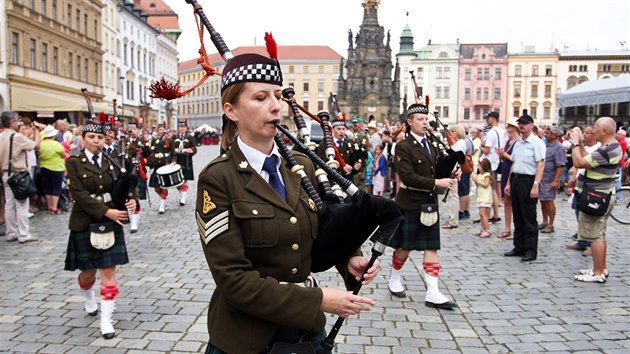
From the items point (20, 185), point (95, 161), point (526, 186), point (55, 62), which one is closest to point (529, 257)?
point (526, 186)

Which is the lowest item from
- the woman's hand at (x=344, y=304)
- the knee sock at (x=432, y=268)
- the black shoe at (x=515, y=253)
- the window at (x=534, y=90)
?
the black shoe at (x=515, y=253)

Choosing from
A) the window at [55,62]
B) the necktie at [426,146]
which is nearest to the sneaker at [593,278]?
the necktie at [426,146]

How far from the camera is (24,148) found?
404 inches

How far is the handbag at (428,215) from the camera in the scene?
20.5ft

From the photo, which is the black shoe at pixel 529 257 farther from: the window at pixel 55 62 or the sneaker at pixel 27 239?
the window at pixel 55 62

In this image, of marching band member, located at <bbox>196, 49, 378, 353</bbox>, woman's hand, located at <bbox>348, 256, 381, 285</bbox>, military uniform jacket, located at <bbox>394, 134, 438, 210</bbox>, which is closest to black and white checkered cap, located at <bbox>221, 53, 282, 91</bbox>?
marching band member, located at <bbox>196, 49, 378, 353</bbox>

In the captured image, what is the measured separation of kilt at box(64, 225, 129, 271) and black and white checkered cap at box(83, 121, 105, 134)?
39.7 inches

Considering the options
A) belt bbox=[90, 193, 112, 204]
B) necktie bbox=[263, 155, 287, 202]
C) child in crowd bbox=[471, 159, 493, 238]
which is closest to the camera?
necktie bbox=[263, 155, 287, 202]

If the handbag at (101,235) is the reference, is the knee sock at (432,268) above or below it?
below

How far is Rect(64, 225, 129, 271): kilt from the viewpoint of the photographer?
5.43 metres

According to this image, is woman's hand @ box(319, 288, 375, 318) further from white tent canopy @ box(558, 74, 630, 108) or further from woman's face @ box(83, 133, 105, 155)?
white tent canopy @ box(558, 74, 630, 108)

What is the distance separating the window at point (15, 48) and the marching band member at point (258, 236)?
33.7 metres

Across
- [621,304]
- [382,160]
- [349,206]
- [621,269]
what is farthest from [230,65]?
[382,160]

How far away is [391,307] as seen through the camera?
6211mm
